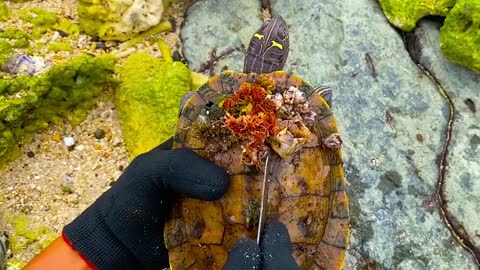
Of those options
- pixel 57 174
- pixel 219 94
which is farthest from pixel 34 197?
pixel 219 94

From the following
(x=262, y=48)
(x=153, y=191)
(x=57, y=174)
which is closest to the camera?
(x=153, y=191)

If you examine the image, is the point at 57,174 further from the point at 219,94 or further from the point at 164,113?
the point at 219,94

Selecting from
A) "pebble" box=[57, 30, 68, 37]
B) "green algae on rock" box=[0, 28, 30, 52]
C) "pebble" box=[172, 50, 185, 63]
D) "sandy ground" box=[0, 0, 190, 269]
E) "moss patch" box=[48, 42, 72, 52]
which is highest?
"green algae on rock" box=[0, 28, 30, 52]

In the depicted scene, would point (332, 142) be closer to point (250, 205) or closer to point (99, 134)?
point (250, 205)

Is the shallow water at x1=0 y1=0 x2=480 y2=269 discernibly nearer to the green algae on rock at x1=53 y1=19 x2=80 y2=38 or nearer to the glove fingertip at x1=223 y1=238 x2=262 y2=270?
the green algae on rock at x1=53 y1=19 x2=80 y2=38

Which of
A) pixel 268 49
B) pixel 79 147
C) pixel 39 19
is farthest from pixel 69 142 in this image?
pixel 268 49

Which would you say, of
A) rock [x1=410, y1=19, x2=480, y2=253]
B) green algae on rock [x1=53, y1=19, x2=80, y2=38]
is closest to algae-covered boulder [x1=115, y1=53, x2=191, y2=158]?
green algae on rock [x1=53, y1=19, x2=80, y2=38]
